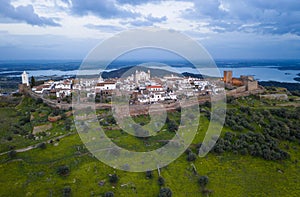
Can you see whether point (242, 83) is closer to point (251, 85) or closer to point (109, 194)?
point (251, 85)

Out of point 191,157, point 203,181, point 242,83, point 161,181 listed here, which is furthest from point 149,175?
point 242,83

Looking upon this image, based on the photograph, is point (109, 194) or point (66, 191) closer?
point (109, 194)

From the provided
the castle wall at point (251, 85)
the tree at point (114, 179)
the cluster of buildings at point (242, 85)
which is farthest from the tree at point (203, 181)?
the castle wall at point (251, 85)

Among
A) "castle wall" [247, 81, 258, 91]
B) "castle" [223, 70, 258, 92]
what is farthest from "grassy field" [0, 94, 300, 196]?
"castle wall" [247, 81, 258, 91]

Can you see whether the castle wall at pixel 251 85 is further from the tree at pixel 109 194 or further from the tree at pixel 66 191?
the tree at pixel 66 191

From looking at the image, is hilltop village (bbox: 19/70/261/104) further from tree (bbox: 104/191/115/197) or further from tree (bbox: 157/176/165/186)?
tree (bbox: 104/191/115/197)

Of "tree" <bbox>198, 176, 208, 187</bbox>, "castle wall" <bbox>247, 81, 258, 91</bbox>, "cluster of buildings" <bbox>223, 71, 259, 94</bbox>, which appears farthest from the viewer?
"castle wall" <bbox>247, 81, 258, 91</bbox>

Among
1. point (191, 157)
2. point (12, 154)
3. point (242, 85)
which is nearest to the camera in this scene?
point (12, 154)

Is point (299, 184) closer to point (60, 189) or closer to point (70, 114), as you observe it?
point (60, 189)

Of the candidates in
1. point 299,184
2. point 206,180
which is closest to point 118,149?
point 206,180
